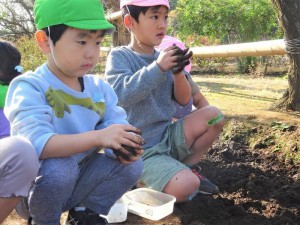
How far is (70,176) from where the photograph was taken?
57.9 inches

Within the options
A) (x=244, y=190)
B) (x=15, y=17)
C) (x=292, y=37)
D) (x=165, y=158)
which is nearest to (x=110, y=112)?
(x=165, y=158)

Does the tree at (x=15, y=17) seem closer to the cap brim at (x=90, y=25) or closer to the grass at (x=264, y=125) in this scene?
the grass at (x=264, y=125)

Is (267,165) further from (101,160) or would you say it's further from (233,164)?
(101,160)

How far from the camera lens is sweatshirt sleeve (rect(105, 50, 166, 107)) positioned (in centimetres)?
206

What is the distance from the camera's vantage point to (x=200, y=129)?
2.31 metres

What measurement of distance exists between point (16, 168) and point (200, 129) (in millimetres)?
1167

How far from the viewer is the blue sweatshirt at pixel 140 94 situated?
213cm

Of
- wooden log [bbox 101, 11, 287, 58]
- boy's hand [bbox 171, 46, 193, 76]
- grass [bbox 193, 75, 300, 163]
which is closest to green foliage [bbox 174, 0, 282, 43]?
wooden log [bbox 101, 11, 287, 58]

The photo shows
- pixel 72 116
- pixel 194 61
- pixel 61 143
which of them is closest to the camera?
pixel 61 143

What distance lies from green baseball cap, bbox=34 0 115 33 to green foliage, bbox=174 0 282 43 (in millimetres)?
7960

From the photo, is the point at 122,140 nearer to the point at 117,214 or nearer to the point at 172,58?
the point at 117,214

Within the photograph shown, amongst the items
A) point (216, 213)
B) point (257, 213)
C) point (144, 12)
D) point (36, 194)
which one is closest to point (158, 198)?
point (216, 213)

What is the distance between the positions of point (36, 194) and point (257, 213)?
39.5 inches

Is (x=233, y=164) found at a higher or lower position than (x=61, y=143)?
lower
